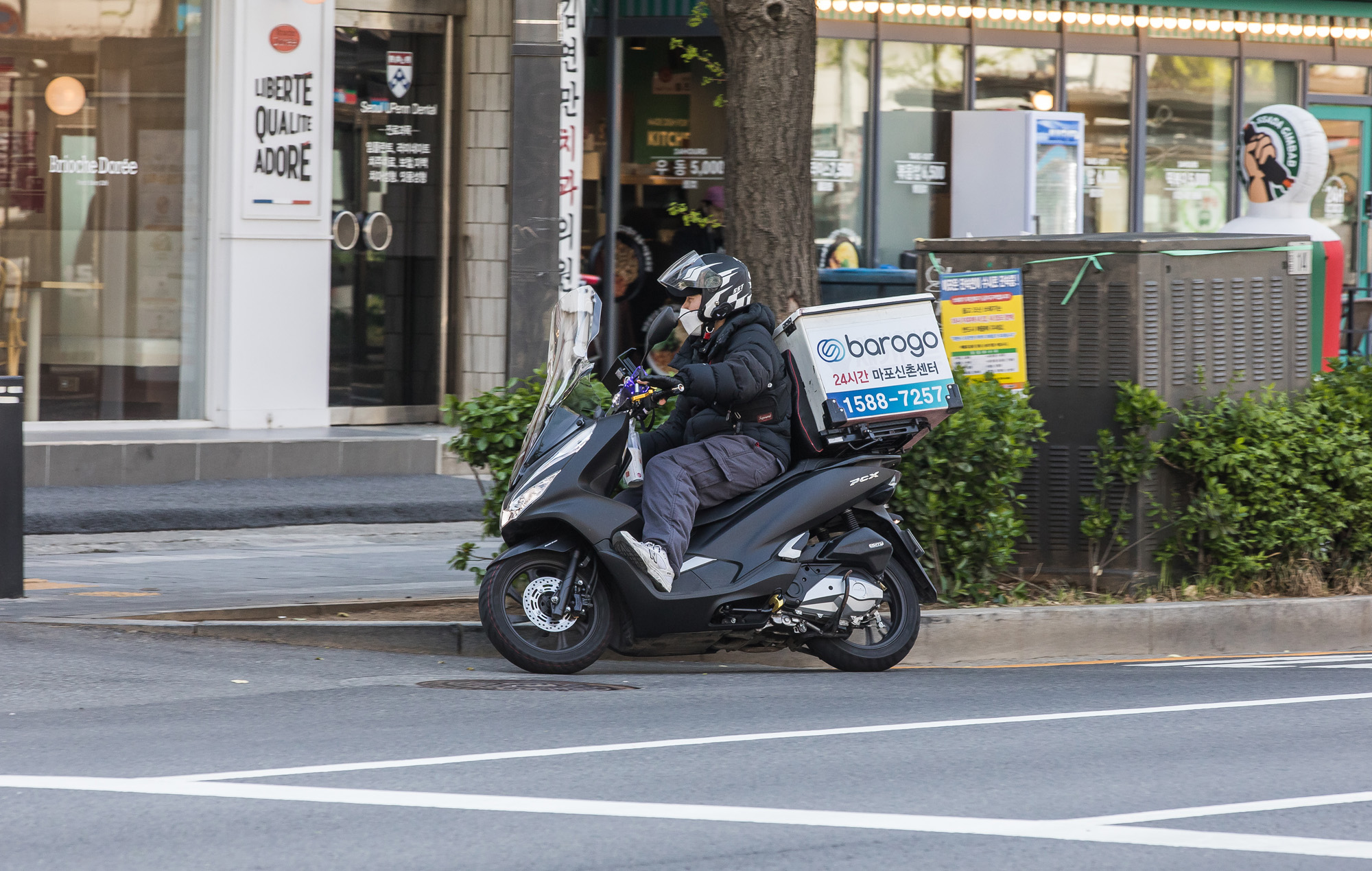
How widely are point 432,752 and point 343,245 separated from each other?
9394mm

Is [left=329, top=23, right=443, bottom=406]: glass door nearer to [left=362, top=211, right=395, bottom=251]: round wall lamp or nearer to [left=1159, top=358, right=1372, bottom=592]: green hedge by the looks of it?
[left=362, top=211, right=395, bottom=251]: round wall lamp

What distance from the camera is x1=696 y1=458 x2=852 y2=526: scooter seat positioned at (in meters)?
7.82

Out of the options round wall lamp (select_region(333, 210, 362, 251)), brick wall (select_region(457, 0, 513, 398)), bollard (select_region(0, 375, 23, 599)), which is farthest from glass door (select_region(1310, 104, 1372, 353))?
bollard (select_region(0, 375, 23, 599))

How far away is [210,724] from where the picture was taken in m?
6.48

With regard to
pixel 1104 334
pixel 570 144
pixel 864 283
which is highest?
pixel 570 144

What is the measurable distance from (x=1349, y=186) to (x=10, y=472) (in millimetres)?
15736

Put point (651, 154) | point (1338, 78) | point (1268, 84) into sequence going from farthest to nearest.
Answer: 1. point (1338, 78)
2. point (1268, 84)
3. point (651, 154)

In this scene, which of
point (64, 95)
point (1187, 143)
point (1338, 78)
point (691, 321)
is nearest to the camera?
point (691, 321)

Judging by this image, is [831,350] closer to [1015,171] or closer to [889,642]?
[889,642]

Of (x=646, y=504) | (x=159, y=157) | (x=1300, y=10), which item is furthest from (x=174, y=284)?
(x=1300, y=10)

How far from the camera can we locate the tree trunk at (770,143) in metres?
9.52

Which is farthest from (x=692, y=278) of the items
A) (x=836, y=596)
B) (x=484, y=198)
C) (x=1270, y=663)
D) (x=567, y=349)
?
(x=484, y=198)

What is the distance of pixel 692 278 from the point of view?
780 cm

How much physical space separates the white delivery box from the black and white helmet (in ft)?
1.00
